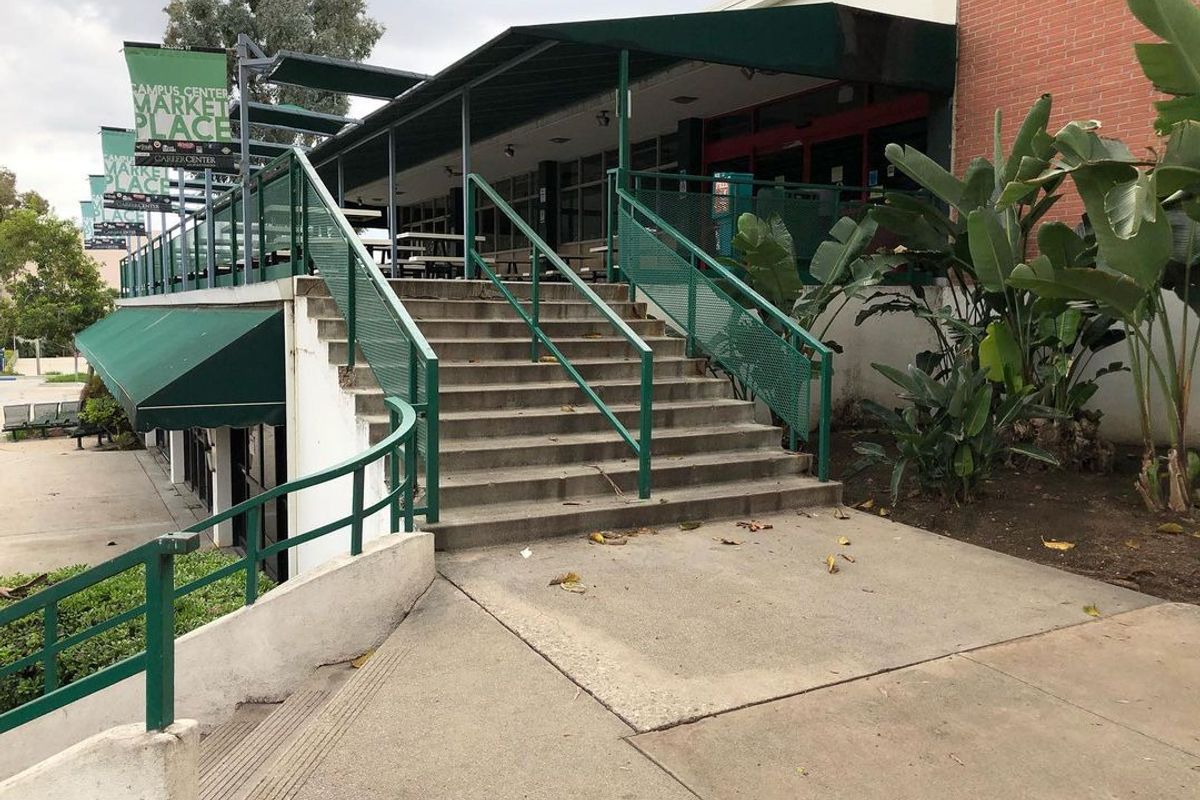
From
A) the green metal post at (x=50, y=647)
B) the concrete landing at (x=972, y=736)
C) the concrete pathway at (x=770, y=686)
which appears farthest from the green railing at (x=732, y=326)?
the green metal post at (x=50, y=647)

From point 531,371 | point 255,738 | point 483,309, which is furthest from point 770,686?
point 483,309

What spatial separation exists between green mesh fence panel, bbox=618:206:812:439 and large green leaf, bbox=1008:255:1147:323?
1764mm

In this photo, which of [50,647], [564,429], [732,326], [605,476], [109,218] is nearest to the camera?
[50,647]

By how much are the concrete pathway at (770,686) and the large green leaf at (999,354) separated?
1725 mm

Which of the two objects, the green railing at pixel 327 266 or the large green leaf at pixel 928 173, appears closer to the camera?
the green railing at pixel 327 266

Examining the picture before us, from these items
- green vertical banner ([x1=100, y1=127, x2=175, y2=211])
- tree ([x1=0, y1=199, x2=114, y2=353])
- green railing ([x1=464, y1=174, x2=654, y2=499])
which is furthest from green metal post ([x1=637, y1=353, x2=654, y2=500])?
tree ([x1=0, y1=199, x2=114, y2=353])

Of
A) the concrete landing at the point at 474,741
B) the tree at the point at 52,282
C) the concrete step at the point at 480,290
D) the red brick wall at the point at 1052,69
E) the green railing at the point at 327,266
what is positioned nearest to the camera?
the concrete landing at the point at 474,741

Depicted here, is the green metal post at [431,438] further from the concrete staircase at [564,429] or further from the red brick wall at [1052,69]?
the red brick wall at [1052,69]

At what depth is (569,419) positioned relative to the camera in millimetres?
7129

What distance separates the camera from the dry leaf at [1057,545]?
5988 mm

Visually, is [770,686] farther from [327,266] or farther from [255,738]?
[327,266]

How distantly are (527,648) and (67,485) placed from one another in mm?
16506

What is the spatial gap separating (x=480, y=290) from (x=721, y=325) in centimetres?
244

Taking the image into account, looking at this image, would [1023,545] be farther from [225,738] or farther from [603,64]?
[603,64]
